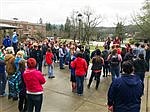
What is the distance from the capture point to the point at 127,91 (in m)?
5.00

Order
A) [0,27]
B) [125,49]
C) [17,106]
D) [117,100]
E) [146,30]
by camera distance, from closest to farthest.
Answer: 1. [117,100]
2. [17,106]
3. [125,49]
4. [0,27]
5. [146,30]

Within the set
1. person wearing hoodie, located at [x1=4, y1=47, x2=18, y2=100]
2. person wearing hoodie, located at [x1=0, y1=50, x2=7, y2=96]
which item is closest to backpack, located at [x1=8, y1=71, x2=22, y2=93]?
person wearing hoodie, located at [x1=4, y1=47, x2=18, y2=100]

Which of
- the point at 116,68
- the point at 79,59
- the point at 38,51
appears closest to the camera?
the point at 79,59

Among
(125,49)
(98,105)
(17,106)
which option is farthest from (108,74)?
(17,106)

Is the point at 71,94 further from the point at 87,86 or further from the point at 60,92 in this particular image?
the point at 87,86

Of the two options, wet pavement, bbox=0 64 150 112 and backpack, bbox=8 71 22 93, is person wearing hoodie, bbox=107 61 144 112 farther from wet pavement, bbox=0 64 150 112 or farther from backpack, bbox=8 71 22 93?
backpack, bbox=8 71 22 93

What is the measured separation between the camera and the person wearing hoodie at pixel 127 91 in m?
5.00

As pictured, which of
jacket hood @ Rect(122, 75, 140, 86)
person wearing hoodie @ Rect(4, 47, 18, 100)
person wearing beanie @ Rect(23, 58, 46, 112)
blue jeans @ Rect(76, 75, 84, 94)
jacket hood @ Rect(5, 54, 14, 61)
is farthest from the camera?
blue jeans @ Rect(76, 75, 84, 94)

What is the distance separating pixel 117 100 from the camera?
512 cm

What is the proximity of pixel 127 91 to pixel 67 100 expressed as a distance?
16.3 ft

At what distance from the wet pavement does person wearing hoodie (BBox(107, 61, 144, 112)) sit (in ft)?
12.2

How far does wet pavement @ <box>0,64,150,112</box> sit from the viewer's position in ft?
28.7

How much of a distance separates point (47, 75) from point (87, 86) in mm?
2888

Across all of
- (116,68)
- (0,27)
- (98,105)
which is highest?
(0,27)
